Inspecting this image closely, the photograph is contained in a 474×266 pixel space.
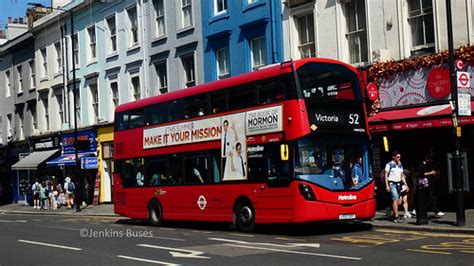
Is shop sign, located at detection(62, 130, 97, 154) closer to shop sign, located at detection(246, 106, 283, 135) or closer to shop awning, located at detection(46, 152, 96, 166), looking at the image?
shop awning, located at detection(46, 152, 96, 166)

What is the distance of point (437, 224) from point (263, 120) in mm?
5053

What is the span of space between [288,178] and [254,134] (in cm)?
170

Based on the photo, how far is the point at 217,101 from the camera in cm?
1772

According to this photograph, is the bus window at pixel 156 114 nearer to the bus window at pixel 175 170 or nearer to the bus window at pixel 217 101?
the bus window at pixel 175 170

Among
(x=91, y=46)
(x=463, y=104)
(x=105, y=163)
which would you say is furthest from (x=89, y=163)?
(x=463, y=104)

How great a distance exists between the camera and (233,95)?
17125 mm

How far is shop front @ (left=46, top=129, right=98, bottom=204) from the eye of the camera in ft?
119

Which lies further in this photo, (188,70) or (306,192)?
(188,70)

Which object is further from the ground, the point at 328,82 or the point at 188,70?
the point at 188,70

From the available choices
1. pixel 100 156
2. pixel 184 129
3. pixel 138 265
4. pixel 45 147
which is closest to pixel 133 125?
pixel 184 129

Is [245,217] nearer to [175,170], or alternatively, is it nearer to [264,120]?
[264,120]

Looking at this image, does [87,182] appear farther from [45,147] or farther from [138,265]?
[138,265]

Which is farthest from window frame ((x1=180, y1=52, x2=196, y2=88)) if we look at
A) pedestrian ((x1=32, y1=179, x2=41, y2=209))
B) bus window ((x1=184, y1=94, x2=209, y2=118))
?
pedestrian ((x1=32, y1=179, x2=41, y2=209))

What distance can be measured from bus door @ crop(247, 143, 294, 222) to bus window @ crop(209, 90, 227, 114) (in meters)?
1.67
